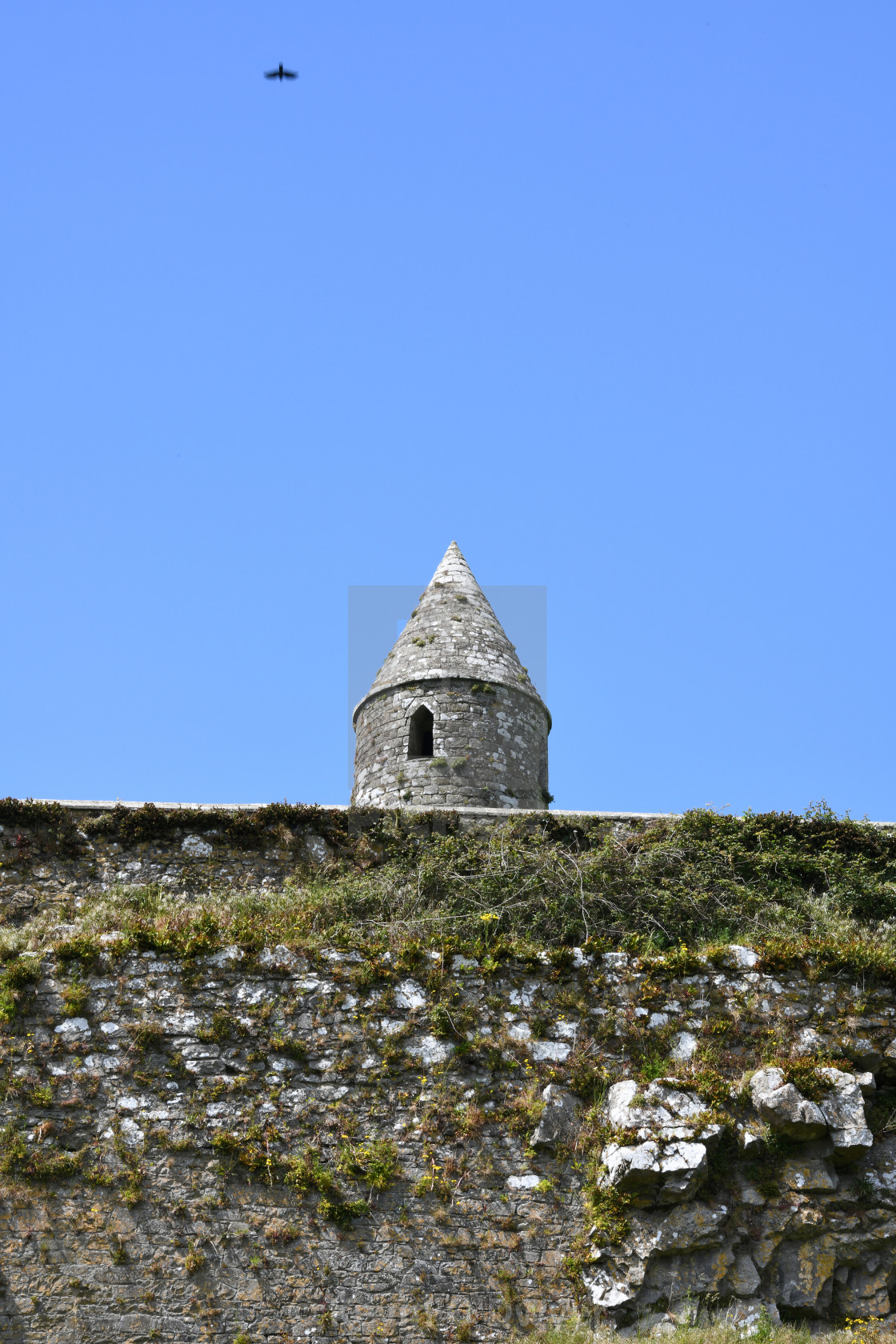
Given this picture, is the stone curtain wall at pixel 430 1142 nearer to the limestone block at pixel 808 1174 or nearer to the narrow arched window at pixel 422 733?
the limestone block at pixel 808 1174

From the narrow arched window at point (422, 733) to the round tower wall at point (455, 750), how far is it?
0.05 meters

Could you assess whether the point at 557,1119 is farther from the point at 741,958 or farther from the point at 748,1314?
the point at 741,958

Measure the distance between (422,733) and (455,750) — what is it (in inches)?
37.2

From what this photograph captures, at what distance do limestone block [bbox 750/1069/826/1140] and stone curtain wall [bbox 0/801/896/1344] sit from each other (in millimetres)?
30

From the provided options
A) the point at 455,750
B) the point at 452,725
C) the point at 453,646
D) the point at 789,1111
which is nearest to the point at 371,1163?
the point at 789,1111

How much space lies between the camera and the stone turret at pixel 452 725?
1842cm

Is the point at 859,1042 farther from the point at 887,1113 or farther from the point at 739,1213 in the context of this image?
the point at 739,1213

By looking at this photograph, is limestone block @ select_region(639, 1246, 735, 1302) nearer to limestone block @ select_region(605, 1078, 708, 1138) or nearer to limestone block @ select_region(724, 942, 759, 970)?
limestone block @ select_region(605, 1078, 708, 1138)

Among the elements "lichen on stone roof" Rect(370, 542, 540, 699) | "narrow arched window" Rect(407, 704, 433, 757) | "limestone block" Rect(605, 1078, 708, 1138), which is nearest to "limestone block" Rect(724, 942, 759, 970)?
"limestone block" Rect(605, 1078, 708, 1138)

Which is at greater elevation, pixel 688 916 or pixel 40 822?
pixel 40 822

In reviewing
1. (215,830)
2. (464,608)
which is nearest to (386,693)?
(464,608)

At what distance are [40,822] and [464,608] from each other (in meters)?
8.80

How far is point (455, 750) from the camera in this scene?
61.2 ft

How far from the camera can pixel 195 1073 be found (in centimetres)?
1041
